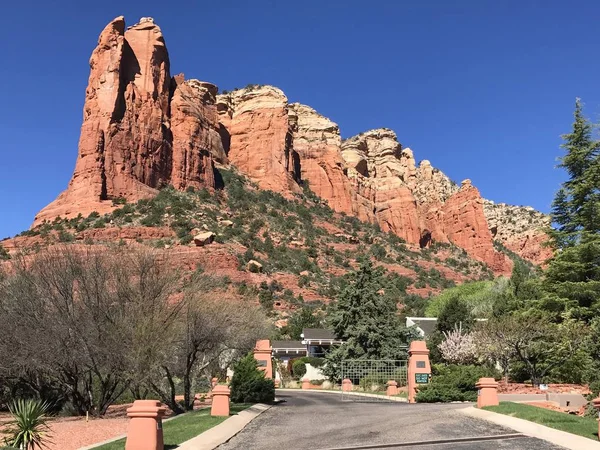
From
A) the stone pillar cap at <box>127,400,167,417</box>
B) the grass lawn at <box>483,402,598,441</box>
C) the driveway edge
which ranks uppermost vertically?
the stone pillar cap at <box>127,400,167,417</box>

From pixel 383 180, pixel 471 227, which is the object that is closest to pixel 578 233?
pixel 471 227

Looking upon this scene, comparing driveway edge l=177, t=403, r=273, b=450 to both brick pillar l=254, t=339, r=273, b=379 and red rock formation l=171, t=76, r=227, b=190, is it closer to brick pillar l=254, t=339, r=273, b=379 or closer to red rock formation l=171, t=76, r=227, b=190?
brick pillar l=254, t=339, r=273, b=379

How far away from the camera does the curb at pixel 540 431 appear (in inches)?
449

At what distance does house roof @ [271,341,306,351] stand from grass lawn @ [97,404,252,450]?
34.9m

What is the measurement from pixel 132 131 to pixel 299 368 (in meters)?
53.2

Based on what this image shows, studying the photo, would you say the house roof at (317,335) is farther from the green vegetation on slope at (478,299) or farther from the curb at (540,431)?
the curb at (540,431)

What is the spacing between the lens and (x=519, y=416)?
50.3 feet

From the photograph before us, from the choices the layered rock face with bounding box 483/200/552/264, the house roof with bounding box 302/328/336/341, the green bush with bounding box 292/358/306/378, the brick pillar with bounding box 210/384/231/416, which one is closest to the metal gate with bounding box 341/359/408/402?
the green bush with bounding box 292/358/306/378

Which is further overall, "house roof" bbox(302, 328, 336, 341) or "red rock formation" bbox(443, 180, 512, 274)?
"red rock formation" bbox(443, 180, 512, 274)

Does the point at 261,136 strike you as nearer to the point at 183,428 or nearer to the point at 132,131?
the point at 132,131

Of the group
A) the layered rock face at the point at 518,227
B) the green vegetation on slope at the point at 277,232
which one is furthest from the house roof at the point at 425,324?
the layered rock face at the point at 518,227

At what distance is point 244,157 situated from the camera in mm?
117938

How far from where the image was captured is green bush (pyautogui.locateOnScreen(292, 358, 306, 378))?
47344 mm

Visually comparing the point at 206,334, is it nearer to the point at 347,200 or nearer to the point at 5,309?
the point at 5,309
